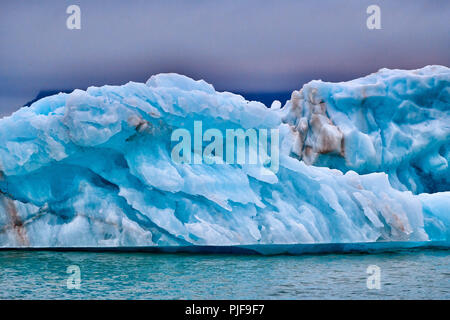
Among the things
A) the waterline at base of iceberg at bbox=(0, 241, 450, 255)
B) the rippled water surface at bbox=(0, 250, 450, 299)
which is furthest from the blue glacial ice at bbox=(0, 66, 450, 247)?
the rippled water surface at bbox=(0, 250, 450, 299)

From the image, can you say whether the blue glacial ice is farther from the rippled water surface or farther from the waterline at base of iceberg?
the rippled water surface

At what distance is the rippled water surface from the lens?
725 cm

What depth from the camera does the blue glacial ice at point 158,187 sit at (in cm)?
995

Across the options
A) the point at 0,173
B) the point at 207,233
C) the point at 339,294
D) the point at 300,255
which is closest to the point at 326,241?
the point at 300,255

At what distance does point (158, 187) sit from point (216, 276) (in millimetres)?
2152

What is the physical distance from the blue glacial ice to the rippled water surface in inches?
15.5

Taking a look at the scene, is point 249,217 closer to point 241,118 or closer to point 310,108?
point 241,118

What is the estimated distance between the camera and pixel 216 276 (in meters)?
8.17

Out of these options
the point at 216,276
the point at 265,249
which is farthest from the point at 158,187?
the point at 216,276

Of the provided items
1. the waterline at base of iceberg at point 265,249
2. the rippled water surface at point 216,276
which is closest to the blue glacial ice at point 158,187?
the waterline at base of iceberg at point 265,249

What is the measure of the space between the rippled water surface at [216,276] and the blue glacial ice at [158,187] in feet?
1.30

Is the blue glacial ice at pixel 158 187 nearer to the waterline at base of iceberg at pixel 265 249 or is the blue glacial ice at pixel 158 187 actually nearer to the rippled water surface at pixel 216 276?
the waterline at base of iceberg at pixel 265 249

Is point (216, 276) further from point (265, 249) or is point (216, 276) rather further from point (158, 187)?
point (265, 249)

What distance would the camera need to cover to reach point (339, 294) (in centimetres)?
732
